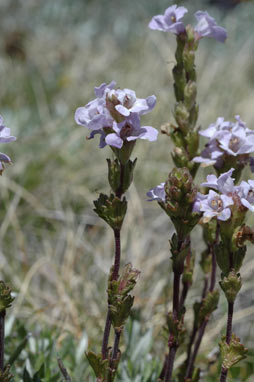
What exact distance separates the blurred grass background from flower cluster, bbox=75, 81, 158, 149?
3.64 ft

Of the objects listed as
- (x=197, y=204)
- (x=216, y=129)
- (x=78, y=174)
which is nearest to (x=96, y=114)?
(x=197, y=204)

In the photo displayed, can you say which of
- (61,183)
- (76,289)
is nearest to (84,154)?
(61,183)

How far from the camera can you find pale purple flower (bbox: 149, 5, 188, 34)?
1.65 m

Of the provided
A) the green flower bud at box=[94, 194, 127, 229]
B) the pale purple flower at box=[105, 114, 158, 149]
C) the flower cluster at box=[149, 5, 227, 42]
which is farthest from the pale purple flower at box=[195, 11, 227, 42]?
the green flower bud at box=[94, 194, 127, 229]

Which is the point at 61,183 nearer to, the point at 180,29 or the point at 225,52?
the point at 180,29

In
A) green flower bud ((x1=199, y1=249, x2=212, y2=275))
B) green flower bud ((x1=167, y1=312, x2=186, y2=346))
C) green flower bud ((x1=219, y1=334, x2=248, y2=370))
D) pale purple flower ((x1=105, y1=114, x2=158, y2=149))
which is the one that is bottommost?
green flower bud ((x1=219, y1=334, x2=248, y2=370))

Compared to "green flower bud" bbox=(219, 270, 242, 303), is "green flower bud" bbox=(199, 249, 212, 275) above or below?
above

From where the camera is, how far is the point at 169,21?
168 centimetres

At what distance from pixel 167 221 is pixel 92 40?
489 centimetres

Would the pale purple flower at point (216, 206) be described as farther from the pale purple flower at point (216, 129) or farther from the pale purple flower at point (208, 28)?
the pale purple flower at point (208, 28)

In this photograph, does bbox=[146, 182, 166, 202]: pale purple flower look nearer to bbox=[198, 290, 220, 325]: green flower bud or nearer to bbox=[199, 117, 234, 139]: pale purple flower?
bbox=[199, 117, 234, 139]: pale purple flower

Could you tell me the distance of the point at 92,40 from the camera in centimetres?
775

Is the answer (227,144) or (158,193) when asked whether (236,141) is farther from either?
(158,193)

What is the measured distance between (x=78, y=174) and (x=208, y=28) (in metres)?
2.27
